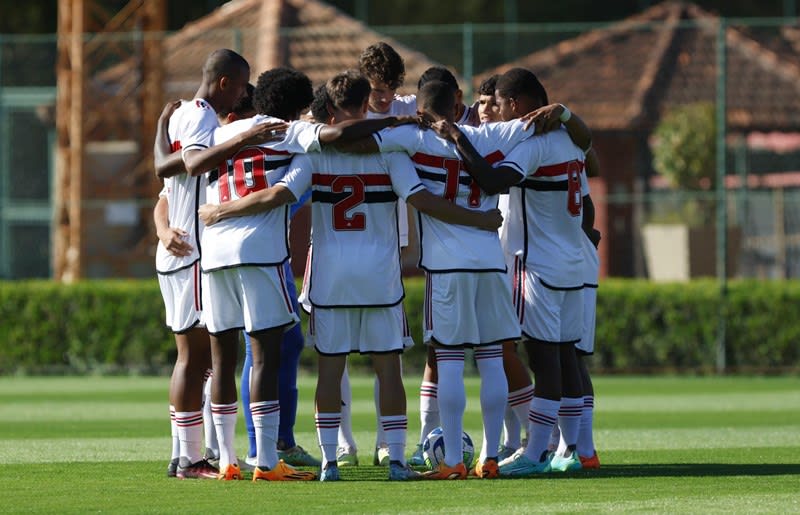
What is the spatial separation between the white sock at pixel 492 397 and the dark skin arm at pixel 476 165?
0.88m

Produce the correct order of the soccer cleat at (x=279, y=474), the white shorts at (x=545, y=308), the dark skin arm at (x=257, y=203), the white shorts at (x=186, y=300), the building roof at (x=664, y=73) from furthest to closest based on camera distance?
1. the building roof at (x=664, y=73)
2. the white shorts at (x=545, y=308)
3. the white shorts at (x=186, y=300)
4. the soccer cleat at (x=279, y=474)
5. the dark skin arm at (x=257, y=203)

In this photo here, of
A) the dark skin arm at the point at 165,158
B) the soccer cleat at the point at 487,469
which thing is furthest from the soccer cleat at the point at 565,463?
the dark skin arm at the point at 165,158

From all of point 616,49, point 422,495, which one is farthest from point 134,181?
point 422,495

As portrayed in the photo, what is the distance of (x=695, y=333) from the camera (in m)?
17.9

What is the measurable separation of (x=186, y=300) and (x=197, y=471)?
3.09 ft

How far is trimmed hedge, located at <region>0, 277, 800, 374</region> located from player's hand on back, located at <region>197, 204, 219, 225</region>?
31.0 feet

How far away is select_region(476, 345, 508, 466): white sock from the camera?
8.12 m

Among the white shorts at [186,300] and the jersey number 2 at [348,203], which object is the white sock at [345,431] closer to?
the white shorts at [186,300]

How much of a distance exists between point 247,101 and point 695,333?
10.2 m

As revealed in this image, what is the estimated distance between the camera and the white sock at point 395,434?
26.5 feet

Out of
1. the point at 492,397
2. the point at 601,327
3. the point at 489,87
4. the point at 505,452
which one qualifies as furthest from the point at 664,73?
the point at 492,397

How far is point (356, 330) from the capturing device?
812cm

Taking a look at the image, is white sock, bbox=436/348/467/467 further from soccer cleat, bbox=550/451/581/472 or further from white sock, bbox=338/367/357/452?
white sock, bbox=338/367/357/452

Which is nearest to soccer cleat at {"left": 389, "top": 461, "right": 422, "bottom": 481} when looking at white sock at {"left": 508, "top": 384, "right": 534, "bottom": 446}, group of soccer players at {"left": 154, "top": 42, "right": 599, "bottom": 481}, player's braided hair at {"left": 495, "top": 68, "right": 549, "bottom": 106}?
group of soccer players at {"left": 154, "top": 42, "right": 599, "bottom": 481}
